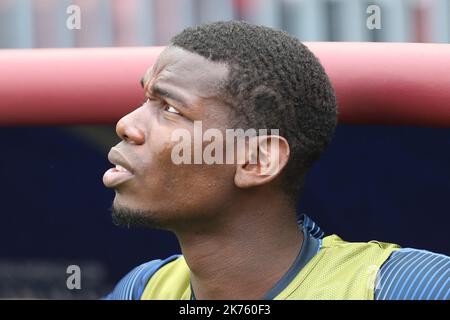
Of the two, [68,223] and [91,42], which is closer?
[68,223]

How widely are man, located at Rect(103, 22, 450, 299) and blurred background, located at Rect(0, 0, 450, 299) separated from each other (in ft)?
1.37

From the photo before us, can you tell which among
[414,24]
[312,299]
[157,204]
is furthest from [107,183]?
[414,24]

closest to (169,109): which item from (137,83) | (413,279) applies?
(137,83)

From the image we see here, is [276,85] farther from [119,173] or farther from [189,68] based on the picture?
[119,173]

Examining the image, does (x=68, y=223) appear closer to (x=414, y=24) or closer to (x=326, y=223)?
(x=326, y=223)

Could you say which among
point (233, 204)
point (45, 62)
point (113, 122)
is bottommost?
point (233, 204)

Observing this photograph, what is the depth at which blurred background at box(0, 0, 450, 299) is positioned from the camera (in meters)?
2.36

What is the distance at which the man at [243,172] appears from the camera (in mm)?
1877

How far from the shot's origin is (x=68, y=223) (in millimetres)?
2533

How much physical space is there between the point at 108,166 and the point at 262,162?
68 centimetres

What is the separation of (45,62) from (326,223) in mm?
796

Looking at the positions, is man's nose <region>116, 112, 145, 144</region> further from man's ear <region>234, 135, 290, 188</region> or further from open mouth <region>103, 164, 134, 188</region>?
man's ear <region>234, 135, 290, 188</region>

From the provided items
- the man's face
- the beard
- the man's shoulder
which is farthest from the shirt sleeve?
the man's shoulder

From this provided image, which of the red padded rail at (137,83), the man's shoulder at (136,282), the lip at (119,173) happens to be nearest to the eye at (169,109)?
the lip at (119,173)
